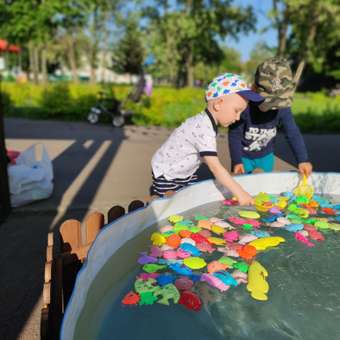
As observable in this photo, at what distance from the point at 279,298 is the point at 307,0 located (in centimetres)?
2386

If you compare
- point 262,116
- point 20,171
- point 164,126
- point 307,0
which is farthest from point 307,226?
point 307,0

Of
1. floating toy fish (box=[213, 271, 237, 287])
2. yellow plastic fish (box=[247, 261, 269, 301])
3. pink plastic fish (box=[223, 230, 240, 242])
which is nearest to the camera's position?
yellow plastic fish (box=[247, 261, 269, 301])

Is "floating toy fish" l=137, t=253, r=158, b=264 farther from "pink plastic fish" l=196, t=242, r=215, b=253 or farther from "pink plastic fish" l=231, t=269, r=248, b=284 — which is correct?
"pink plastic fish" l=231, t=269, r=248, b=284

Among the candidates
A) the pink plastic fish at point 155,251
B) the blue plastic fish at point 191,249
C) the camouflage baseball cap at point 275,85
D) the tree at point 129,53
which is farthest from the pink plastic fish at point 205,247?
the tree at point 129,53

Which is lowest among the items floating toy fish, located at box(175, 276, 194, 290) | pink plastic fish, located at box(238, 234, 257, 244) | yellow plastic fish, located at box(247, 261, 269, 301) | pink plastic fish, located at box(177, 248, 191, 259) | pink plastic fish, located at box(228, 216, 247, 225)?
pink plastic fish, located at box(228, 216, 247, 225)

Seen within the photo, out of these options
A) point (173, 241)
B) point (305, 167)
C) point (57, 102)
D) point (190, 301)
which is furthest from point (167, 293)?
point (57, 102)

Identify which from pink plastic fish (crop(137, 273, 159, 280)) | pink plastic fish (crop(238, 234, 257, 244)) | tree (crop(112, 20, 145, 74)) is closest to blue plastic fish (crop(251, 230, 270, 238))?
pink plastic fish (crop(238, 234, 257, 244))

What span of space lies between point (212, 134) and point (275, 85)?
839 millimetres

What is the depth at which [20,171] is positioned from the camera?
15.3 feet

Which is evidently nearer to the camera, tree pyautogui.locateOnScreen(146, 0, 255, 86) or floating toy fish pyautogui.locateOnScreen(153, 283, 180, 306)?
floating toy fish pyautogui.locateOnScreen(153, 283, 180, 306)

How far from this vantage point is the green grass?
44.2 feet

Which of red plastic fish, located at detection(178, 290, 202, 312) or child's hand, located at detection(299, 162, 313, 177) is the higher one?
child's hand, located at detection(299, 162, 313, 177)

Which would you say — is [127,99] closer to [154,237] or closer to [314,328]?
[154,237]

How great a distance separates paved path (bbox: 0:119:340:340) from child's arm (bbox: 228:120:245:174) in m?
1.74
